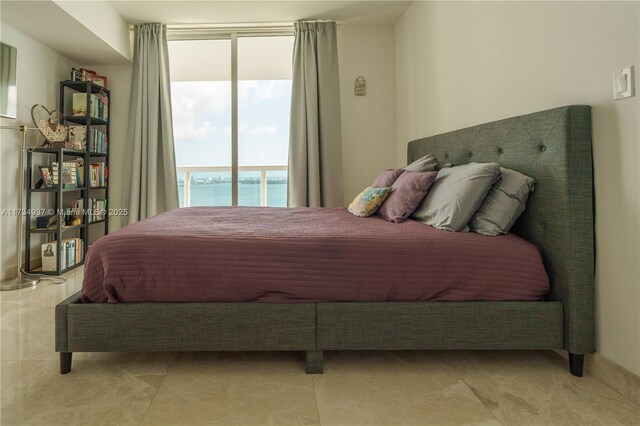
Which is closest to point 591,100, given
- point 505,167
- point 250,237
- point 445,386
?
point 505,167

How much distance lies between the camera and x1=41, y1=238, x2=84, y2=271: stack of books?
306 centimetres

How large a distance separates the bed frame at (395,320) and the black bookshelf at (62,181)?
6.84ft

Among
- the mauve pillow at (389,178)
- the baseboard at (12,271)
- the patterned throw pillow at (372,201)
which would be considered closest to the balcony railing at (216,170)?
the baseboard at (12,271)

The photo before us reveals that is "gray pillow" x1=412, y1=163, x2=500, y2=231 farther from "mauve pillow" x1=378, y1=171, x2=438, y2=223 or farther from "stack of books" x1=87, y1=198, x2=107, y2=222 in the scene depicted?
"stack of books" x1=87, y1=198, x2=107, y2=222

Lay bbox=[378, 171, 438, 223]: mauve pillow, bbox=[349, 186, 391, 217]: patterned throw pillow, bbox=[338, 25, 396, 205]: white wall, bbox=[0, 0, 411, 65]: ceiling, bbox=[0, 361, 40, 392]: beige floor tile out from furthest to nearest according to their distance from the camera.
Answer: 1. bbox=[338, 25, 396, 205]: white wall
2. bbox=[0, 0, 411, 65]: ceiling
3. bbox=[349, 186, 391, 217]: patterned throw pillow
4. bbox=[378, 171, 438, 223]: mauve pillow
5. bbox=[0, 361, 40, 392]: beige floor tile

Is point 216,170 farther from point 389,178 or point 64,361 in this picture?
point 64,361

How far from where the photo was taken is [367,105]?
388 centimetres

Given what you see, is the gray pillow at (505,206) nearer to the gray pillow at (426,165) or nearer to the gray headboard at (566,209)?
the gray headboard at (566,209)

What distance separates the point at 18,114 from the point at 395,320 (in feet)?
11.6

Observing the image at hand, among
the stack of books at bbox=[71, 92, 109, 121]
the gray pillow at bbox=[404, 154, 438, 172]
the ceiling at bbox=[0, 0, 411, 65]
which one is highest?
the ceiling at bbox=[0, 0, 411, 65]

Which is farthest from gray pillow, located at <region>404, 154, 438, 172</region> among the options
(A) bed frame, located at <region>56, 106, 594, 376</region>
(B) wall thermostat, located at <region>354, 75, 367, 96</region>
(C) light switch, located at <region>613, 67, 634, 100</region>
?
(B) wall thermostat, located at <region>354, 75, 367, 96</region>

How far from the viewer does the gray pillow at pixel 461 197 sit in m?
1.66

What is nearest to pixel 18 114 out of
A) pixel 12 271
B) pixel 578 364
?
pixel 12 271

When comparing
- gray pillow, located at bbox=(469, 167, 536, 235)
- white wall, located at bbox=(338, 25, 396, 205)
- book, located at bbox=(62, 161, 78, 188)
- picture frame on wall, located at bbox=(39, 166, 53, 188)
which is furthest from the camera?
white wall, located at bbox=(338, 25, 396, 205)
